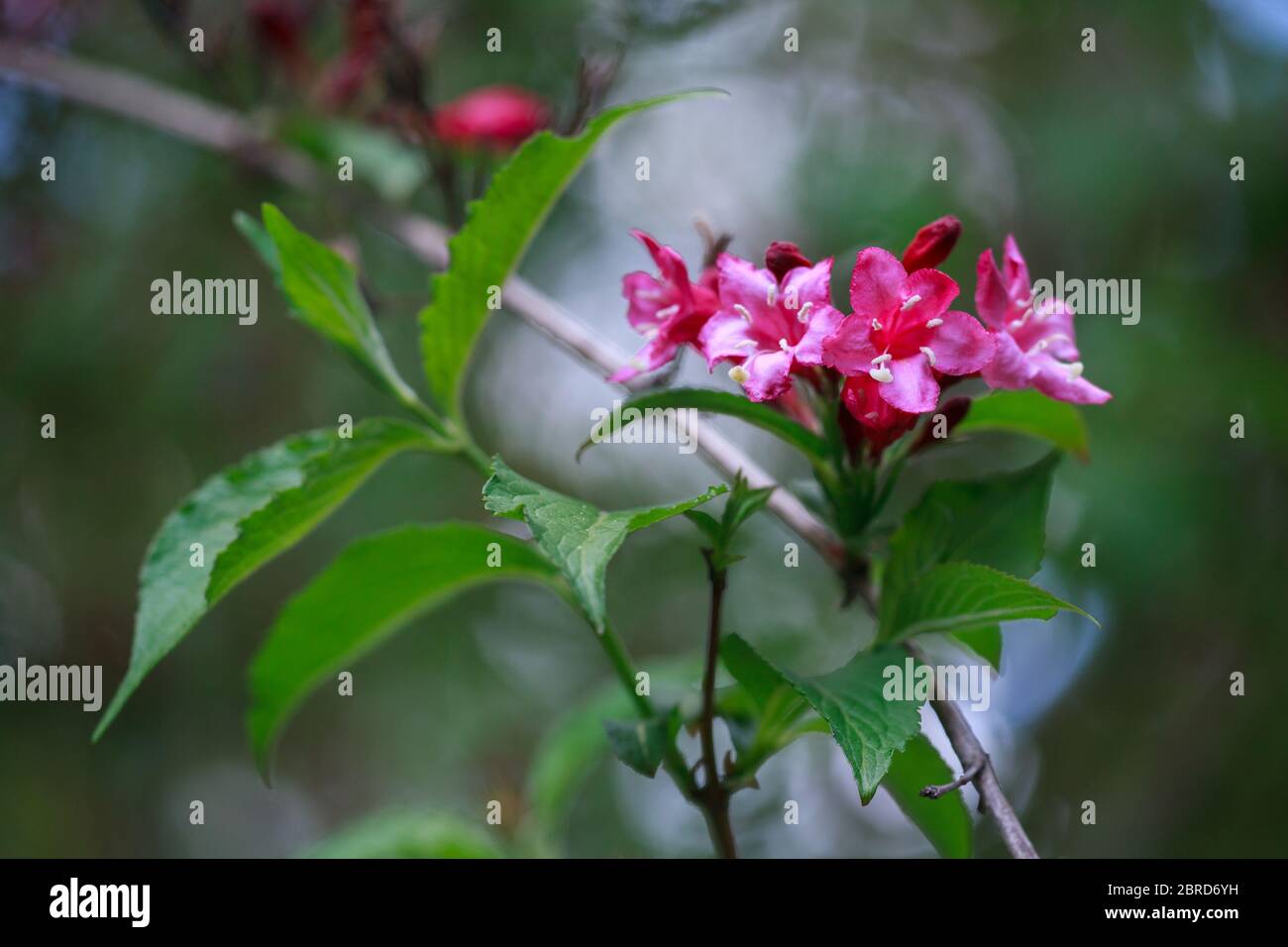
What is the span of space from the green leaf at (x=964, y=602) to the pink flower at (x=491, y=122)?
1.76 meters

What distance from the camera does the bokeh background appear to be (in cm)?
363

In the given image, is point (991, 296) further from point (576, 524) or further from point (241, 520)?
Answer: point (241, 520)

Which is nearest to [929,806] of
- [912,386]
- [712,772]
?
[712,772]

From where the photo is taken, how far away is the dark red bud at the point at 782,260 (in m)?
1.40

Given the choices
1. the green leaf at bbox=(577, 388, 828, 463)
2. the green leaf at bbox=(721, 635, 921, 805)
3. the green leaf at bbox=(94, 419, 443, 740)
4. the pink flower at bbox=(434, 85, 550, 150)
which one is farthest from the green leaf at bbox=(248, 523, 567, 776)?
the pink flower at bbox=(434, 85, 550, 150)

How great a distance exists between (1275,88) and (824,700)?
3745mm

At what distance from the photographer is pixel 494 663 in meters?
5.05

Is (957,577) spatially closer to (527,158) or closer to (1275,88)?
(527,158)

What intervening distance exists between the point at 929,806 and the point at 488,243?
1.02m

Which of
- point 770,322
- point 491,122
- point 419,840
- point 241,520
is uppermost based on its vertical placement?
point 491,122

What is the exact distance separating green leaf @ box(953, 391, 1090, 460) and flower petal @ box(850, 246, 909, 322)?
0.28m

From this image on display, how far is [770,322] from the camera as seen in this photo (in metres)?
1.39

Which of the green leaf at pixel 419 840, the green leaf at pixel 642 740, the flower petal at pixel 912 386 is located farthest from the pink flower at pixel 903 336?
the green leaf at pixel 419 840
